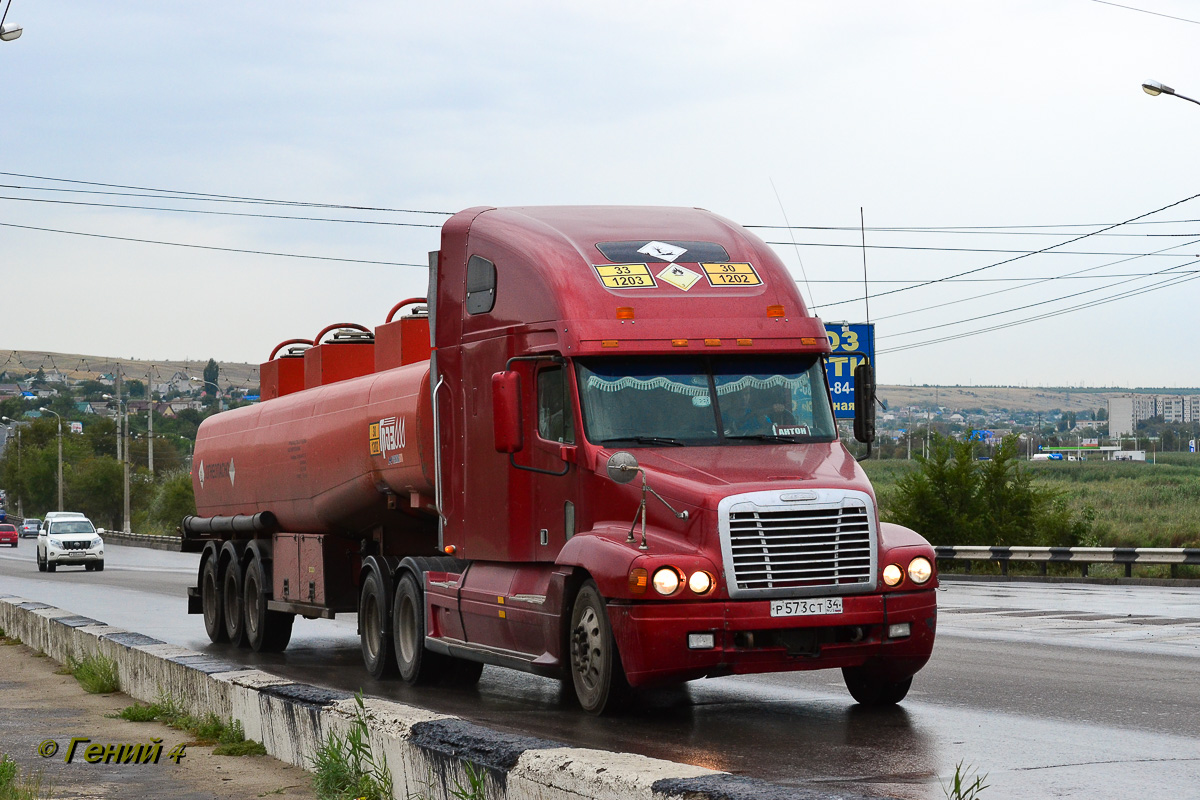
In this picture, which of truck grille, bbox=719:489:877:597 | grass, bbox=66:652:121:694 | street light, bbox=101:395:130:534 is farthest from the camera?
street light, bbox=101:395:130:534

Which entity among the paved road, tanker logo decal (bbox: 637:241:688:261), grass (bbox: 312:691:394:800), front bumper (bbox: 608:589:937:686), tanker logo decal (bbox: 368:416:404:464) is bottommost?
the paved road

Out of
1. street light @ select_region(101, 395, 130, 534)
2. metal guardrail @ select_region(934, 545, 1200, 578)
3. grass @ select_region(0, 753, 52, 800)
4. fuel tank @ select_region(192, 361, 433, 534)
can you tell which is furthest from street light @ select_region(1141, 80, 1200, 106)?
street light @ select_region(101, 395, 130, 534)

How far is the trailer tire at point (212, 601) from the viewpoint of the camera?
19.3m

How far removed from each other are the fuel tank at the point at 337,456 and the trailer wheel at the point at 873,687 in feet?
14.1

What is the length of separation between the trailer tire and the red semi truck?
17.5 feet

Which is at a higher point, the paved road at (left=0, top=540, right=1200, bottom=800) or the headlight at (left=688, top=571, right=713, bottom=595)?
the headlight at (left=688, top=571, right=713, bottom=595)

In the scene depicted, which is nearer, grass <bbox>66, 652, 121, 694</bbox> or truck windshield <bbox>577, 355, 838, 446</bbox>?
truck windshield <bbox>577, 355, 838, 446</bbox>

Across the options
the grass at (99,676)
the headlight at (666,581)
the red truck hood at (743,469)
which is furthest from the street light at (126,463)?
the headlight at (666,581)

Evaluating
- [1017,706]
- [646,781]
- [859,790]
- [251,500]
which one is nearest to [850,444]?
[1017,706]

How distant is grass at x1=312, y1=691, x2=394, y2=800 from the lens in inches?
287

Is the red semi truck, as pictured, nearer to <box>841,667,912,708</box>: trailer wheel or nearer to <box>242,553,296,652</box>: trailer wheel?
<box>841,667,912,708</box>: trailer wheel

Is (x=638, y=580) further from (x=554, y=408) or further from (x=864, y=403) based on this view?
(x=864, y=403)

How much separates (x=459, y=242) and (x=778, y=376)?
329 cm

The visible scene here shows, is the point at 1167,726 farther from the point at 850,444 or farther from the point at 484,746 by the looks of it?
the point at 484,746
